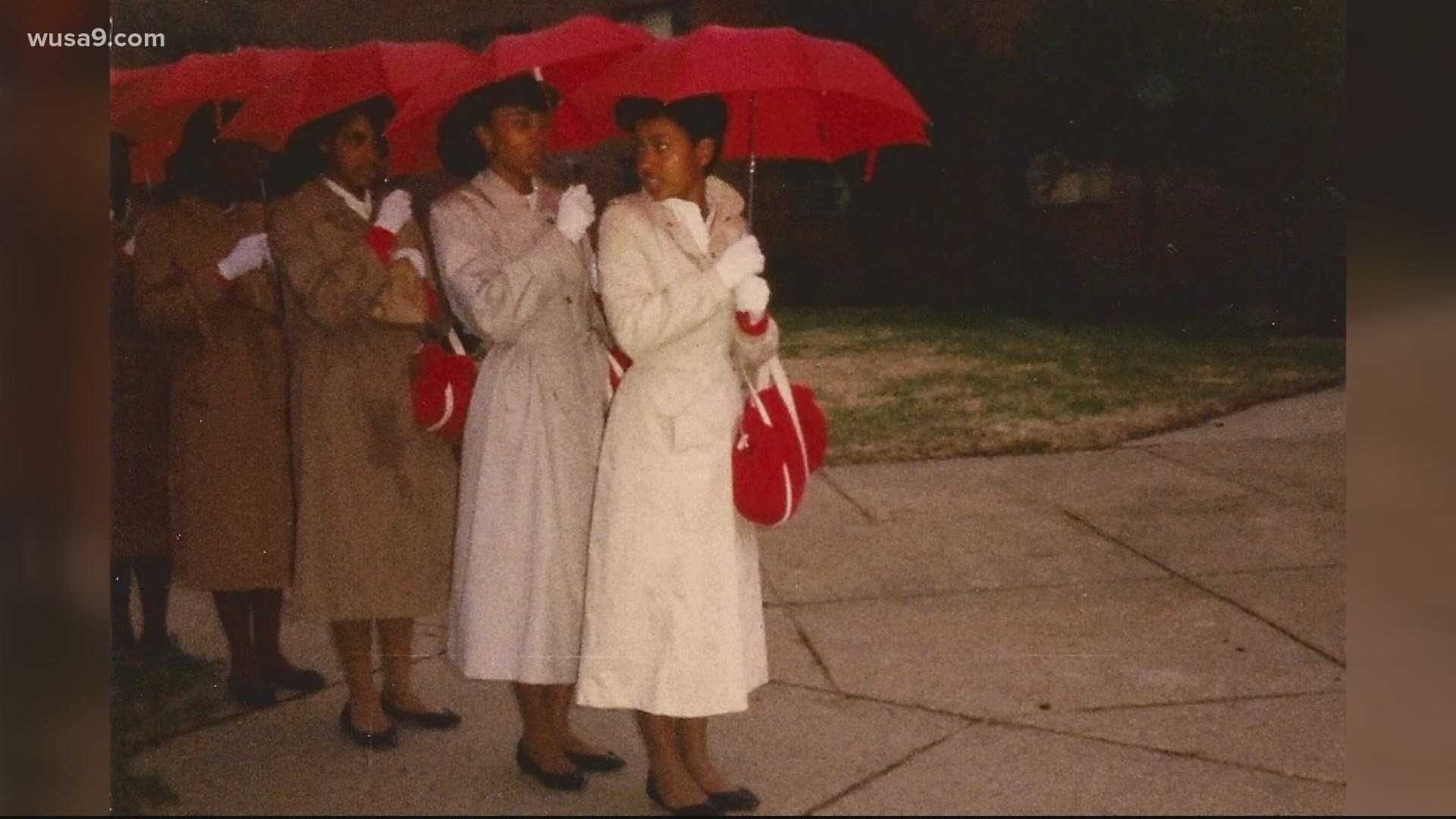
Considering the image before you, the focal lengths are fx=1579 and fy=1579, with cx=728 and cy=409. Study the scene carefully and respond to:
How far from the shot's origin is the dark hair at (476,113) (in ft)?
13.0

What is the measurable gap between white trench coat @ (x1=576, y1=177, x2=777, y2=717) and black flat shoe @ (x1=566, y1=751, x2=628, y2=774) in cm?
48

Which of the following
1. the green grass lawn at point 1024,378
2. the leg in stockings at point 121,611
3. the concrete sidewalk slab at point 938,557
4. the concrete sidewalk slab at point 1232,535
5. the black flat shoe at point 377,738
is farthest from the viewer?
the green grass lawn at point 1024,378

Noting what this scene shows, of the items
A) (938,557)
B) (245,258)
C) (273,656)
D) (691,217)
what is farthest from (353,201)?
(938,557)

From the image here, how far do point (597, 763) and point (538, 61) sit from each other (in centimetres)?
181

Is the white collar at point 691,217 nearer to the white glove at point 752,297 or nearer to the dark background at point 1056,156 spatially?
the white glove at point 752,297

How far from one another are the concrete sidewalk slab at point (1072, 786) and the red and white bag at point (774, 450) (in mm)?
816

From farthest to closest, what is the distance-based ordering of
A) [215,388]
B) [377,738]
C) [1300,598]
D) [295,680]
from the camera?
[1300,598] < [295,680] < [215,388] < [377,738]

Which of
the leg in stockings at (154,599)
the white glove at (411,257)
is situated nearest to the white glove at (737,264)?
the white glove at (411,257)

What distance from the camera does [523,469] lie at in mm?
3922

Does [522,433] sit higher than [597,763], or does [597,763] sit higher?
[522,433]

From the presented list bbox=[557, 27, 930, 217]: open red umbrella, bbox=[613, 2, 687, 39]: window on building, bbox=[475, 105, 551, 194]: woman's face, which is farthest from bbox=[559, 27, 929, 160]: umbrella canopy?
bbox=[613, 2, 687, 39]: window on building

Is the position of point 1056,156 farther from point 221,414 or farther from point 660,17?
point 221,414

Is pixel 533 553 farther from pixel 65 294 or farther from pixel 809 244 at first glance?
pixel 809 244

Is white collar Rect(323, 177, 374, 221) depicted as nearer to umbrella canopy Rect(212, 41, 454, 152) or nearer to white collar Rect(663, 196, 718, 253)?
umbrella canopy Rect(212, 41, 454, 152)
